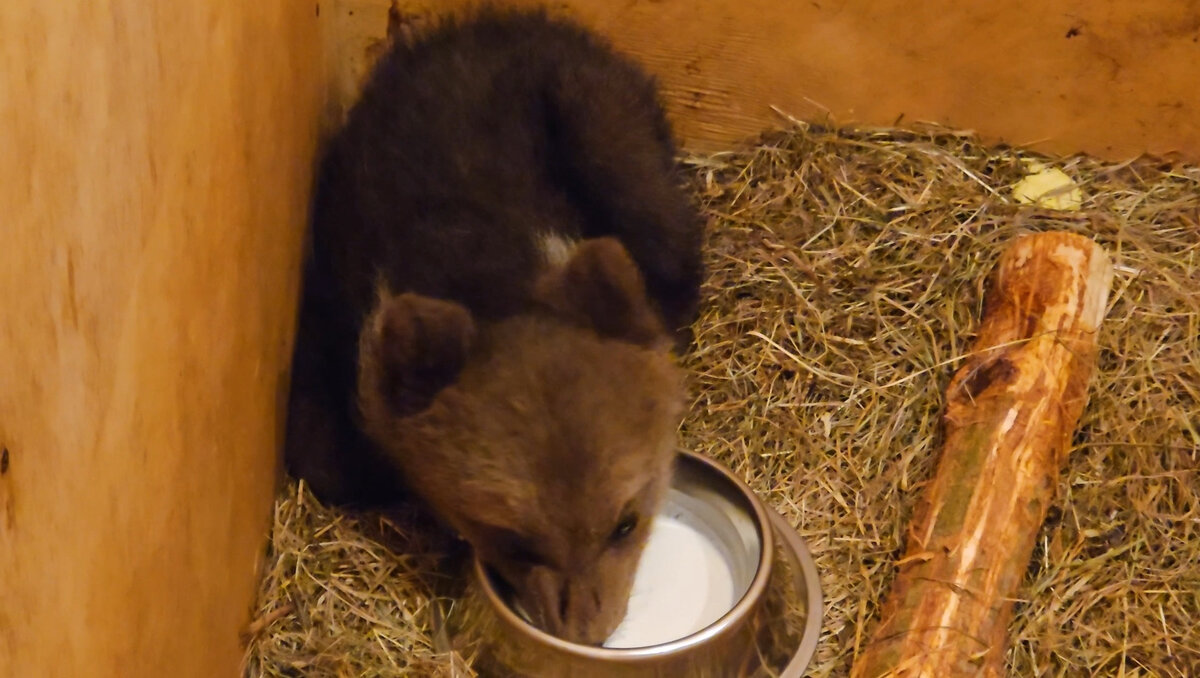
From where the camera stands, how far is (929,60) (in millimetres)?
3418

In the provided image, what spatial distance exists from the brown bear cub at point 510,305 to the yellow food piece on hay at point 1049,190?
1022mm

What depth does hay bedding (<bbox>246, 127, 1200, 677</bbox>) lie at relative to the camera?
2652mm

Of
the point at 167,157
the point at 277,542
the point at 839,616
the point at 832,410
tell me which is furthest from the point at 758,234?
the point at 167,157

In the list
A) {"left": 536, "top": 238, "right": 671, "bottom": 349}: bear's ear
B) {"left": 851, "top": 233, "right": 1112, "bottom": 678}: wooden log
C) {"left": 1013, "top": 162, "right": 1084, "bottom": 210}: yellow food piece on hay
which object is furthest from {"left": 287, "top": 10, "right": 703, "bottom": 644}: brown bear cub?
{"left": 1013, "top": 162, "right": 1084, "bottom": 210}: yellow food piece on hay

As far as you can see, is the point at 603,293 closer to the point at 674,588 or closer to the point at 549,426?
the point at 549,426

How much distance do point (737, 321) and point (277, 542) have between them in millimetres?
1386

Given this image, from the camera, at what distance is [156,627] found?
1843 millimetres

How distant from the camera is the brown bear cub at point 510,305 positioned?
2361 mm

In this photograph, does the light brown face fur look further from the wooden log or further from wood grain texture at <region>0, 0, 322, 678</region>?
the wooden log

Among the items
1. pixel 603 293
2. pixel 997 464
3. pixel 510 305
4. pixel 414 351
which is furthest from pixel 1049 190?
pixel 414 351

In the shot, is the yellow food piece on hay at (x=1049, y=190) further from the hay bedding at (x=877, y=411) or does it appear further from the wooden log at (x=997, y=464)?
the wooden log at (x=997, y=464)

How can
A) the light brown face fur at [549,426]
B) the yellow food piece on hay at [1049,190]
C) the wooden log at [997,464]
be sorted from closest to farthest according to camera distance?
the light brown face fur at [549,426] → the wooden log at [997,464] → the yellow food piece on hay at [1049,190]

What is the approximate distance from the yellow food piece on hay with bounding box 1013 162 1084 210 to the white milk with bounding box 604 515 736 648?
4.86 feet

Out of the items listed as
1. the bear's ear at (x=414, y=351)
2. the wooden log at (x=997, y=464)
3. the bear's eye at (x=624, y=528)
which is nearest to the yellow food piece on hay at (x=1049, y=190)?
the wooden log at (x=997, y=464)
